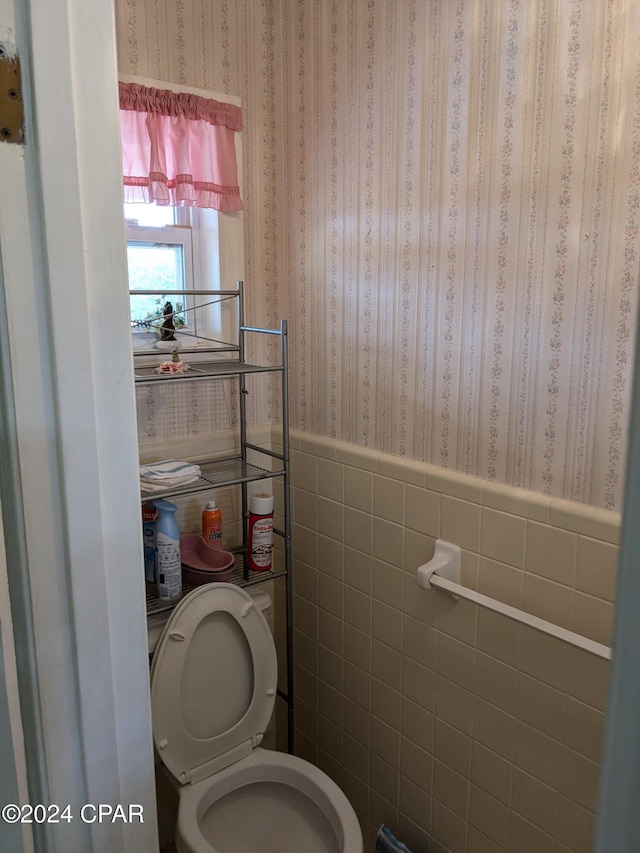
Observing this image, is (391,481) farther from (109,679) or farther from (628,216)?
(109,679)

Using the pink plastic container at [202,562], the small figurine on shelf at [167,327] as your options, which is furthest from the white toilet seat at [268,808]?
the small figurine on shelf at [167,327]

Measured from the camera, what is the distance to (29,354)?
2.04 ft

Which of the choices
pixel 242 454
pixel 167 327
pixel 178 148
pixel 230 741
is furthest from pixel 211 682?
pixel 178 148

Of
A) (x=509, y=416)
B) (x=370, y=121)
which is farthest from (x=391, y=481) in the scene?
(x=370, y=121)

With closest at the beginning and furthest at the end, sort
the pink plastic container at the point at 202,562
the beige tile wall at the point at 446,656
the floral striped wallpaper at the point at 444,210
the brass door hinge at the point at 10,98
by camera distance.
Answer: the brass door hinge at the point at 10,98 < the floral striped wallpaper at the point at 444,210 < the beige tile wall at the point at 446,656 < the pink plastic container at the point at 202,562

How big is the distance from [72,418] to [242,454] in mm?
1301

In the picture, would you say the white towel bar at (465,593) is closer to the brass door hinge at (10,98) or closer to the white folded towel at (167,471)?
the white folded towel at (167,471)

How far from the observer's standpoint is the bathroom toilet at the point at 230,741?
1.53m

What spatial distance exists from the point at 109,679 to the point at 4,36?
66 cm

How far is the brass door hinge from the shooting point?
1.93ft

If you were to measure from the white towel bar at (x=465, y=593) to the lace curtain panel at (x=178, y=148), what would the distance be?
113 cm

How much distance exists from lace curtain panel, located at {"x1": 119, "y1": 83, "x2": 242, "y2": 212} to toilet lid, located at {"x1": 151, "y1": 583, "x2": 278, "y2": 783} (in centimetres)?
106

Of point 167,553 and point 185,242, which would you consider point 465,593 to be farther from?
point 185,242

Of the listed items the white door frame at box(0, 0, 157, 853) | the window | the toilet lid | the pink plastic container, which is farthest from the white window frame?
the white door frame at box(0, 0, 157, 853)
